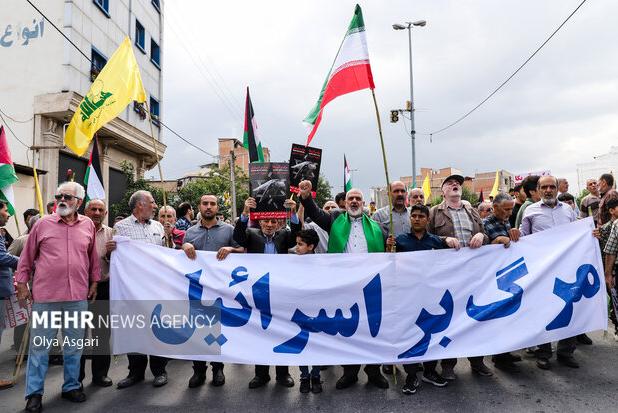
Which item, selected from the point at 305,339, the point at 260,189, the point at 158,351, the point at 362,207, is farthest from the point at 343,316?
the point at 158,351

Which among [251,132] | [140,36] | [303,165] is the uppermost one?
[140,36]

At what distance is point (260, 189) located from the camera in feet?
13.4

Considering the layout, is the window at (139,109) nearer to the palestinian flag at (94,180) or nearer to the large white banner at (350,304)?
the palestinian flag at (94,180)

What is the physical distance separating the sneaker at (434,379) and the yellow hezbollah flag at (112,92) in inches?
168

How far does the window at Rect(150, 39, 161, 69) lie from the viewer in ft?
65.1

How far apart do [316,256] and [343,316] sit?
61 cm

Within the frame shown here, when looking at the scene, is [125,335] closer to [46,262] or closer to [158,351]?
[158,351]

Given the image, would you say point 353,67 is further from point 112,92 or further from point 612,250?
point 612,250

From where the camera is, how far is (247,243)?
4.39 meters

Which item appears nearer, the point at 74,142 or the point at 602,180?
the point at 74,142

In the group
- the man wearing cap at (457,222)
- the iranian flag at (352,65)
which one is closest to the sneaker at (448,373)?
the man wearing cap at (457,222)

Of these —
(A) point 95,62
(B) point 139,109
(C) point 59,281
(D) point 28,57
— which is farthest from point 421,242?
(B) point 139,109

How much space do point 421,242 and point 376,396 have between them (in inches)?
57.9

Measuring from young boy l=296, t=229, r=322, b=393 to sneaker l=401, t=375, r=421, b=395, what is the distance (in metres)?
0.76
